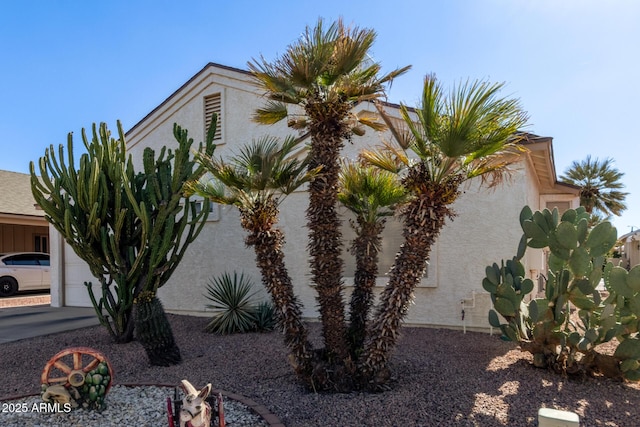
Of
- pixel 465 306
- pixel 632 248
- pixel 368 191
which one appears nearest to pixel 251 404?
pixel 368 191

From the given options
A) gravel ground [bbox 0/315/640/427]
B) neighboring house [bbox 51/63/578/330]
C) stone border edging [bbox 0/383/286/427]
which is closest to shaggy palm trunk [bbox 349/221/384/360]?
gravel ground [bbox 0/315/640/427]

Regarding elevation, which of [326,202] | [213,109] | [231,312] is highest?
[213,109]

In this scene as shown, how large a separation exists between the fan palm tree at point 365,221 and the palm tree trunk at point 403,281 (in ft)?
2.19

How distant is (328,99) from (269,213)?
1.55m

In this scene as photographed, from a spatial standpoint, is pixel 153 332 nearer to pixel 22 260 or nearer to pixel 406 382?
pixel 406 382

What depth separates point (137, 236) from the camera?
7.61m

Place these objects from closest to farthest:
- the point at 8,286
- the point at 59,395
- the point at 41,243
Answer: the point at 59,395 → the point at 8,286 → the point at 41,243

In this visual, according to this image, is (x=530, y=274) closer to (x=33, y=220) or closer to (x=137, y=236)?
(x=137, y=236)

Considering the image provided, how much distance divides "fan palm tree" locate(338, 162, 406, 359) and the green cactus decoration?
1882mm

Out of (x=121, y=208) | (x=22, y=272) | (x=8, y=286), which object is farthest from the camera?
(x=22, y=272)

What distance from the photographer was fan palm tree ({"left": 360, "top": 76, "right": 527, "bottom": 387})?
475cm

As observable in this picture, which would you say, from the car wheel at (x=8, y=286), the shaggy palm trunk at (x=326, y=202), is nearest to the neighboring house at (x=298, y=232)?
the shaggy palm trunk at (x=326, y=202)

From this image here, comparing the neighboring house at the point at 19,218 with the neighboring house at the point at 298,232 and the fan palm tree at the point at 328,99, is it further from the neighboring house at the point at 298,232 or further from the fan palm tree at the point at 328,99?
the fan palm tree at the point at 328,99

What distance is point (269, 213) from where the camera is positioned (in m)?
5.46
